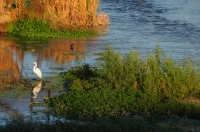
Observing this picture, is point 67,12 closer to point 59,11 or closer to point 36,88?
point 59,11

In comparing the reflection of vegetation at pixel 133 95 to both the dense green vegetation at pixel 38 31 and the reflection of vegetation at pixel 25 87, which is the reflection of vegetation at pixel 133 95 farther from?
the dense green vegetation at pixel 38 31

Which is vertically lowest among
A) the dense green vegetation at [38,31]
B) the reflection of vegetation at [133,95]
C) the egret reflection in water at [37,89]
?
the egret reflection in water at [37,89]

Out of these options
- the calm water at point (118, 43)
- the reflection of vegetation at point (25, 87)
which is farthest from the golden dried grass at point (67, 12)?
the reflection of vegetation at point (25, 87)

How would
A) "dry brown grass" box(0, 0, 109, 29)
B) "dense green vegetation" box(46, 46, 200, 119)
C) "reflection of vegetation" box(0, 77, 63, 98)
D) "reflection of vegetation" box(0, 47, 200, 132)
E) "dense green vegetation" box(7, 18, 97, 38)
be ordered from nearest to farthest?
"reflection of vegetation" box(0, 47, 200, 132)
"dense green vegetation" box(46, 46, 200, 119)
"reflection of vegetation" box(0, 77, 63, 98)
"dense green vegetation" box(7, 18, 97, 38)
"dry brown grass" box(0, 0, 109, 29)

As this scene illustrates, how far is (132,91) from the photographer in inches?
537

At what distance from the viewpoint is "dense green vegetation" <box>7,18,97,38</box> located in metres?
24.4

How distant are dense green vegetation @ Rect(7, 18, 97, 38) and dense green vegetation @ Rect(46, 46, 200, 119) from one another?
30.4ft

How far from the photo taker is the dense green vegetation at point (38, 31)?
24.4 meters

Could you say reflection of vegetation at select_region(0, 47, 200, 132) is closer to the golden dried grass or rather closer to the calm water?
the calm water

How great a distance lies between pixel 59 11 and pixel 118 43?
419 cm

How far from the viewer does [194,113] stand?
1234 cm

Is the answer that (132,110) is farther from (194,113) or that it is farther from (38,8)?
(38,8)

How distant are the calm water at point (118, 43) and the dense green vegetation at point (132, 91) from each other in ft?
4.69

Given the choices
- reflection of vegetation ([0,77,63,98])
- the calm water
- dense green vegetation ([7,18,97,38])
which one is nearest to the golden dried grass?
dense green vegetation ([7,18,97,38])
